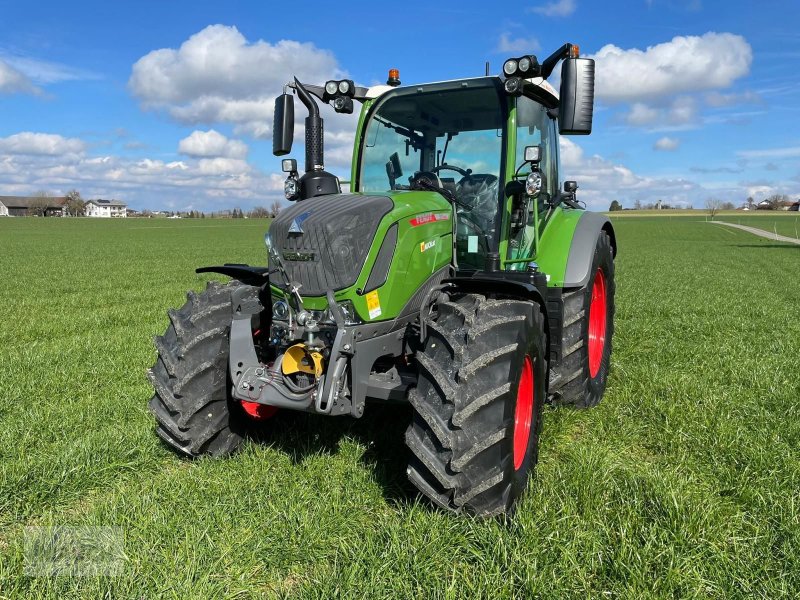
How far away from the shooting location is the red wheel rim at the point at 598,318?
227 inches

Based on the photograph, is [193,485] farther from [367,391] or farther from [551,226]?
[551,226]

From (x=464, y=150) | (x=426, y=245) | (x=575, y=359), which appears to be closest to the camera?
(x=426, y=245)

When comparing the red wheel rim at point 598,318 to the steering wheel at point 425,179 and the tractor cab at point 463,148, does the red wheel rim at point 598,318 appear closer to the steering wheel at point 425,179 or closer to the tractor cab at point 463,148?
the tractor cab at point 463,148

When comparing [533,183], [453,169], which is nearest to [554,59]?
[533,183]

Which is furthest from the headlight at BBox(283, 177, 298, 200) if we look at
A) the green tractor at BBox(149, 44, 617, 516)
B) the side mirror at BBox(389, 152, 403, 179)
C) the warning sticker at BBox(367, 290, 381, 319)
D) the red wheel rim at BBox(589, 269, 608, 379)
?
the red wheel rim at BBox(589, 269, 608, 379)

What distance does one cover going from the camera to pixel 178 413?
365 centimetres

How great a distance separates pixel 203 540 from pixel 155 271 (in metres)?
15.6

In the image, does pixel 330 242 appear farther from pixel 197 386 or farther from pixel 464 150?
pixel 464 150

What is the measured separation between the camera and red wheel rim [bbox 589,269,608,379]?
5.77 meters

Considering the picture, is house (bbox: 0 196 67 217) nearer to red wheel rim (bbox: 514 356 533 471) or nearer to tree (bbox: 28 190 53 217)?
tree (bbox: 28 190 53 217)

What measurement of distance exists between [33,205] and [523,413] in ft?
463

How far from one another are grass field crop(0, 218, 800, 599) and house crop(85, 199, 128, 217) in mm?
157480

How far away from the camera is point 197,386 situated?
3.66 m

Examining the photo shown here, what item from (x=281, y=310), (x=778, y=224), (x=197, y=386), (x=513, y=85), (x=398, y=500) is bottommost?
(x=398, y=500)
